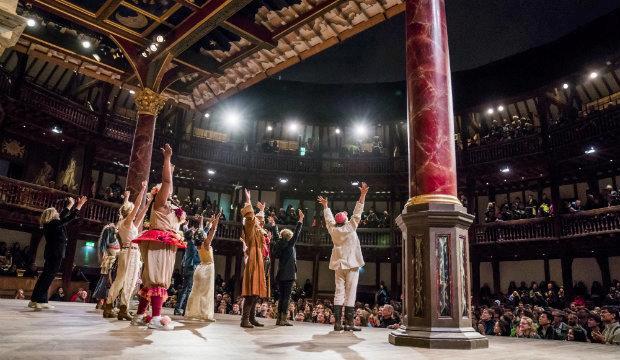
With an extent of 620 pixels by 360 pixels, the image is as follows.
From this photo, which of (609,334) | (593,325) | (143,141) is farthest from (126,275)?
(593,325)

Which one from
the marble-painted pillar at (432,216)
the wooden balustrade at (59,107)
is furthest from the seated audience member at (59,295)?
the marble-painted pillar at (432,216)

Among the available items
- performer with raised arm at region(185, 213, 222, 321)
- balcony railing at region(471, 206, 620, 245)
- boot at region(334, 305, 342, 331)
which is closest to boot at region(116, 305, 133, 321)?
performer with raised arm at region(185, 213, 222, 321)

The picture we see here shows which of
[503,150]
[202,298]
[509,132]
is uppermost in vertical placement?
[509,132]

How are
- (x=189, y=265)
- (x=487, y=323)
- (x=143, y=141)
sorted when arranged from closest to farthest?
(x=189, y=265) → (x=143, y=141) → (x=487, y=323)

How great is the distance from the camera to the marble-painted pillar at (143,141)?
30.9ft

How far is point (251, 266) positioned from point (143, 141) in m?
5.61

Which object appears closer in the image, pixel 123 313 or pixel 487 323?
pixel 123 313

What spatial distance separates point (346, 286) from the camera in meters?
5.86

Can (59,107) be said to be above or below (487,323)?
above

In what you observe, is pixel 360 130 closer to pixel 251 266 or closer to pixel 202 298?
pixel 202 298

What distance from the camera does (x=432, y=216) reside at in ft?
13.5

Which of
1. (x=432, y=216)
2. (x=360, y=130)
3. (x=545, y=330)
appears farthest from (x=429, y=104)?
(x=360, y=130)

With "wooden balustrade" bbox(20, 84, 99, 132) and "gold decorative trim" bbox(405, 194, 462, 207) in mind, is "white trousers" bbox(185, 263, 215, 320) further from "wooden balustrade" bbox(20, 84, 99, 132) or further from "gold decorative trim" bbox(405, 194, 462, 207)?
"wooden balustrade" bbox(20, 84, 99, 132)

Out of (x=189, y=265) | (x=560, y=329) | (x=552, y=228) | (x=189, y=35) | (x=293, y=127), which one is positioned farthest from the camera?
(x=293, y=127)
